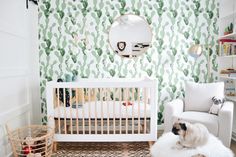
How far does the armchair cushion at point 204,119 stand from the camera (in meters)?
2.60

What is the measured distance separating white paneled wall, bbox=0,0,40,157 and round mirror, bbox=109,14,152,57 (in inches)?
48.1

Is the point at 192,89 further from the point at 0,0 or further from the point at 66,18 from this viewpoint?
the point at 0,0

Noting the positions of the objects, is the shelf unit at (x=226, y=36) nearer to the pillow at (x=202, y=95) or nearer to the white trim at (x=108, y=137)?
the pillow at (x=202, y=95)

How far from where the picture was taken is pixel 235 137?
3174 mm

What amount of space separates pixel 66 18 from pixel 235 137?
3073 millimetres

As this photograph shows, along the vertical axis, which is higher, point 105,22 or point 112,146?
point 105,22

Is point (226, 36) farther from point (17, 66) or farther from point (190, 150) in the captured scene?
point (17, 66)

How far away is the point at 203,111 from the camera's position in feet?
10.0

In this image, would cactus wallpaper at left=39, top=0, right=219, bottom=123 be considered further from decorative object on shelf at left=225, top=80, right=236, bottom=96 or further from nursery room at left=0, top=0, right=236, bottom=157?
decorative object on shelf at left=225, top=80, right=236, bottom=96

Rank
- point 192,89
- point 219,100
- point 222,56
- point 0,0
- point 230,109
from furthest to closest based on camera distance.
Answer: point 222,56 < point 192,89 < point 219,100 < point 230,109 < point 0,0

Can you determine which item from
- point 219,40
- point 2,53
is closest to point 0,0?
point 2,53

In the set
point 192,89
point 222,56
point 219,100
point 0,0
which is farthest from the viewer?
point 222,56

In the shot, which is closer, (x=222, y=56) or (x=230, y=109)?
(x=230, y=109)

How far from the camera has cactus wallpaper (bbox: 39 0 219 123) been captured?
11.5ft
